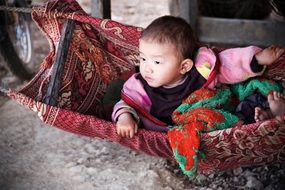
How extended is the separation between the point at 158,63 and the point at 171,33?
0.41ft

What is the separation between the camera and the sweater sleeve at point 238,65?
6.20ft

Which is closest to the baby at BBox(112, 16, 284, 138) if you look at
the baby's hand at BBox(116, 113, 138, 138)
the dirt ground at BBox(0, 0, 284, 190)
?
the baby's hand at BBox(116, 113, 138, 138)

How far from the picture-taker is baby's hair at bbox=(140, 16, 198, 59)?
1.81 m

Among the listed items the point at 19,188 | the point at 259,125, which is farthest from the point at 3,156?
the point at 259,125

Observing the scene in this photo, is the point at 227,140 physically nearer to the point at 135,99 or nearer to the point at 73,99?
the point at 135,99

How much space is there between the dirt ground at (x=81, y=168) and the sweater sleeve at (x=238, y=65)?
0.51 m

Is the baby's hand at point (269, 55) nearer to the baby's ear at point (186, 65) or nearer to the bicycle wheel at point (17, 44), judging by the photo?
the baby's ear at point (186, 65)

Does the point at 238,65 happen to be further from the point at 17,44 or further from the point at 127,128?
the point at 17,44

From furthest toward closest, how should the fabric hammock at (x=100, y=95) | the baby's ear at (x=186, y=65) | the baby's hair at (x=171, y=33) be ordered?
the baby's ear at (x=186, y=65) < the baby's hair at (x=171, y=33) < the fabric hammock at (x=100, y=95)

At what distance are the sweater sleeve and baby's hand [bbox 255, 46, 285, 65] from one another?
0.02 metres

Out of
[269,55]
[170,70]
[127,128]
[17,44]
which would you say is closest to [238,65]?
[269,55]

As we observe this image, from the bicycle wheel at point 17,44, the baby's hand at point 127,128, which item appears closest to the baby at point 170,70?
the baby's hand at point 127,128

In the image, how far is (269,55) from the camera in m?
1.85

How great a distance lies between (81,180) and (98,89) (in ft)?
1.44
